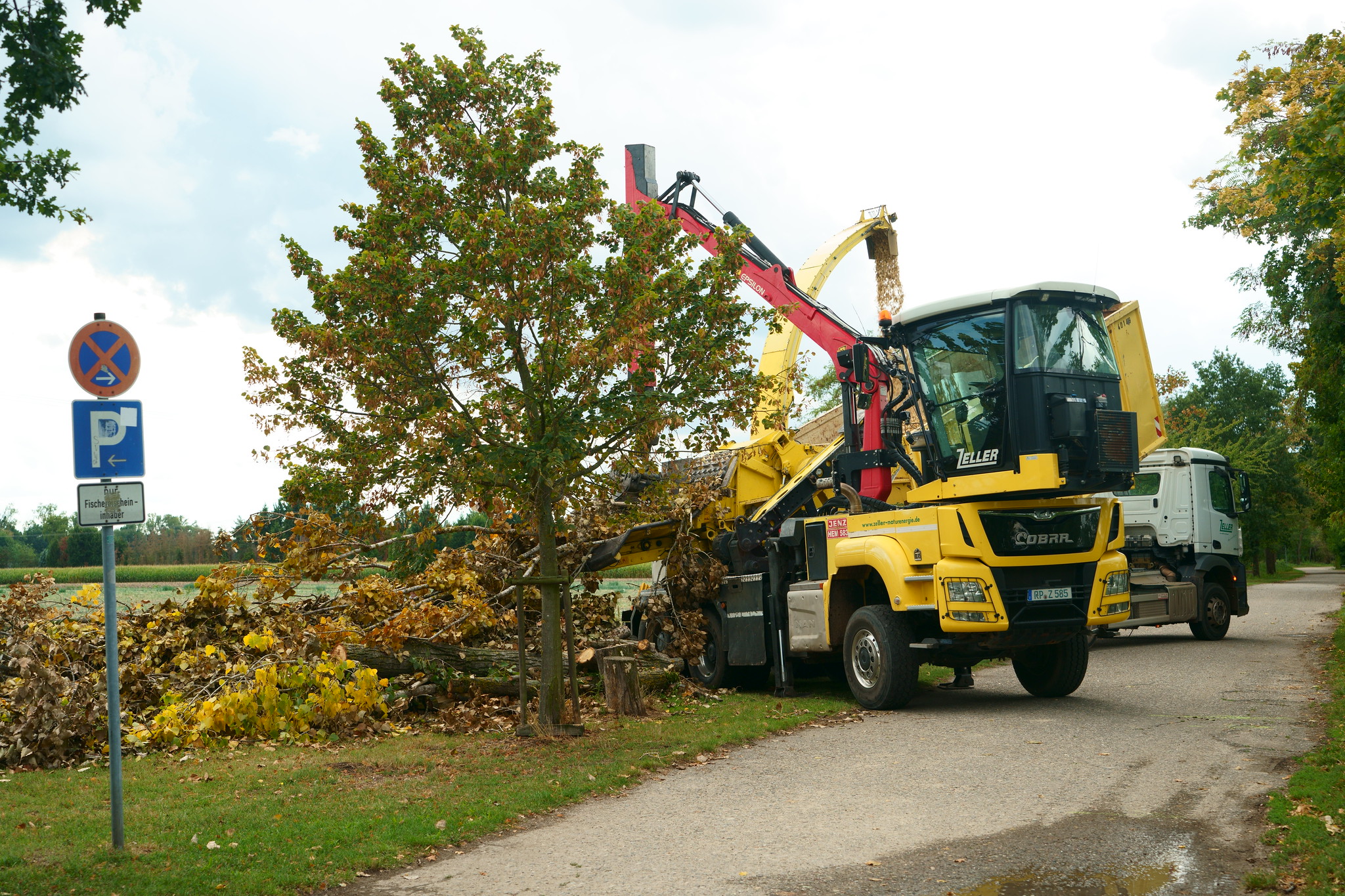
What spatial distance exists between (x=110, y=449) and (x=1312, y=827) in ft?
24.2

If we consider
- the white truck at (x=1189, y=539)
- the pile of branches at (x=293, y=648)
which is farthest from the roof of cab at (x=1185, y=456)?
the pile of branches at (x=293, y=648)

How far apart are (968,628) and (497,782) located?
16.1ft

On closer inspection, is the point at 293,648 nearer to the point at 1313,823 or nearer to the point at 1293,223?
the point at 1313,823

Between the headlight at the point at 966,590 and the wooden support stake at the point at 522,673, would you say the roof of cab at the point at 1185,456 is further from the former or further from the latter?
the wooden support stake at the point at 522,673

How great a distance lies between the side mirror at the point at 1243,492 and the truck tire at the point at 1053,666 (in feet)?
27.6

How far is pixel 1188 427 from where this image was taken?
36.8 meters

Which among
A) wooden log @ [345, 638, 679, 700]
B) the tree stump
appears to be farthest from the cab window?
the tree stump

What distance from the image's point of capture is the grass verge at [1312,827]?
5.40 m

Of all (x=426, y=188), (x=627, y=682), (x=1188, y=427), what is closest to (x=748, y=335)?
(x=426, y=188)

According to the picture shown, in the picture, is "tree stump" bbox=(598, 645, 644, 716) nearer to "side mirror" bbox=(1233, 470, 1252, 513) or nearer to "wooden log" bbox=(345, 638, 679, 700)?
"wooden log" bbox=(345, 638, 679, 700)

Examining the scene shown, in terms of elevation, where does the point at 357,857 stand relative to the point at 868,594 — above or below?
below

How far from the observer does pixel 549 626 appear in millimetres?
10414

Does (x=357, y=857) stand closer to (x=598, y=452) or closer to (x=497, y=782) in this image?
(x=497, y=782)

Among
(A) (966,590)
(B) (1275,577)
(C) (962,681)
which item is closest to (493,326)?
(A) (966,590)
